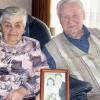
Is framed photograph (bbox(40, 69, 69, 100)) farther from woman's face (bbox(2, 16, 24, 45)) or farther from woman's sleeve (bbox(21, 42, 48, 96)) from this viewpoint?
woman's face (bbox(2, 16, 24, 45))

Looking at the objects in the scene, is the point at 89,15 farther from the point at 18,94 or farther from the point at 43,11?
the point at 18,94

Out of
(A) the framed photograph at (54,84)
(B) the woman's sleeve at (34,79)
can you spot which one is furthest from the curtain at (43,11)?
(A) the framed photograph at (54,84)

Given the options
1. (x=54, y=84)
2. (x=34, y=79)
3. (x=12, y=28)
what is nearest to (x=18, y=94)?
(x=34, y=79)

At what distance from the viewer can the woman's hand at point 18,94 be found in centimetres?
183

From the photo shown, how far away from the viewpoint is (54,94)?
1769 millimetres

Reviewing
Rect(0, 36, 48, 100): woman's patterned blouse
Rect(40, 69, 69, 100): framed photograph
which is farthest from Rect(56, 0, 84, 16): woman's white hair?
Rect(40, 69, 69, 100): framed photograph

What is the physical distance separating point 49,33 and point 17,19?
0.28 meters

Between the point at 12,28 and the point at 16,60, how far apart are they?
23 cm

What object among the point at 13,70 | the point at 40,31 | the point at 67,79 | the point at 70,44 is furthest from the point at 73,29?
the point at 13,70

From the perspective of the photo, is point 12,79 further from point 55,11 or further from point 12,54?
point 55,11

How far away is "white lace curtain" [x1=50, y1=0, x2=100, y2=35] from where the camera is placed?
6.70 feet

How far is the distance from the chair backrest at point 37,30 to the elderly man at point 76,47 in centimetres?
5

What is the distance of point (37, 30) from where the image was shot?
77.9 inches

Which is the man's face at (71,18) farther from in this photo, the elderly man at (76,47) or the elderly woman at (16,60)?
the elderly woman at (16,60)
